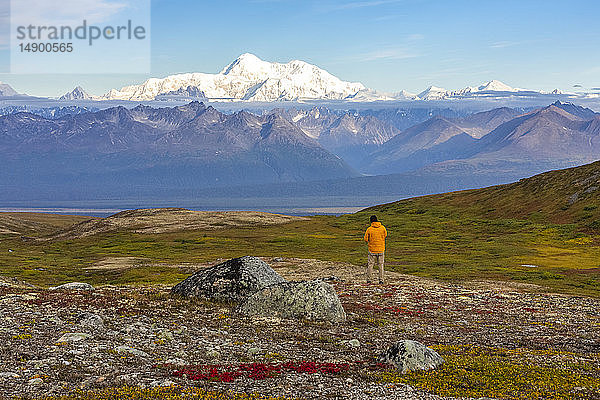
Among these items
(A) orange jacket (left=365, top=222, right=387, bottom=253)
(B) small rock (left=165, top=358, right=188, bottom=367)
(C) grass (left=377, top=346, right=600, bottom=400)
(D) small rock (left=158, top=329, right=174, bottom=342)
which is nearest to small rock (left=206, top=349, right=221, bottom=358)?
(B) small rock (left=165, top=358, right=188, bottom=367)

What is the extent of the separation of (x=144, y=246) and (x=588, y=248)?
92961 mm

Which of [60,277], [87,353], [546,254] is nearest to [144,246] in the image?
[60,277]

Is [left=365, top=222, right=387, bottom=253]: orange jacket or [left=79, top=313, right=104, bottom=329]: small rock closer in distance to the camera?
[left=79, top=313, right=104, bottom=329]: small rock

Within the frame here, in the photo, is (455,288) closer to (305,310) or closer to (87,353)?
(305,310)

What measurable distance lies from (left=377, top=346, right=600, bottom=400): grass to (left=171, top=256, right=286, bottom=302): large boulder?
16.5 m

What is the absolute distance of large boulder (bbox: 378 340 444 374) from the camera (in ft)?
69.1

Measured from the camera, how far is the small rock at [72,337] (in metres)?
23.4

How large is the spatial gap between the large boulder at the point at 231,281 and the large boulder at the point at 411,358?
1580 centimetres

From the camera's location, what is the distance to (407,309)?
37969 mm

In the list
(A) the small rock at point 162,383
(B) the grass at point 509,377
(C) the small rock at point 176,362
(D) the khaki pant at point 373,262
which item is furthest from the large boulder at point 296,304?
(D) the khaki pant at point 373,262

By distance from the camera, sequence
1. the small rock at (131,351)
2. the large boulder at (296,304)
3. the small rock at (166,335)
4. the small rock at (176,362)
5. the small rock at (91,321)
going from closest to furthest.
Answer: the small rock at (176,362), the small rock at (131,351), the small rock at (166,335), the small rock at (91,321), the large boulder at (296,304)

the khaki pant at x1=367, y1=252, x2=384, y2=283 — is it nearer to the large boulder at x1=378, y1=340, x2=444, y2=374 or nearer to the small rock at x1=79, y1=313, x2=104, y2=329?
the large boulder at x1=378, y1=340, x2=444, y2=374

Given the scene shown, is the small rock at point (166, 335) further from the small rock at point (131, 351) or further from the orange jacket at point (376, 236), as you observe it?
the orange jacket at point (376, 236)

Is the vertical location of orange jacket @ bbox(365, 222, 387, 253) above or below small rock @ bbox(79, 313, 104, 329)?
above
